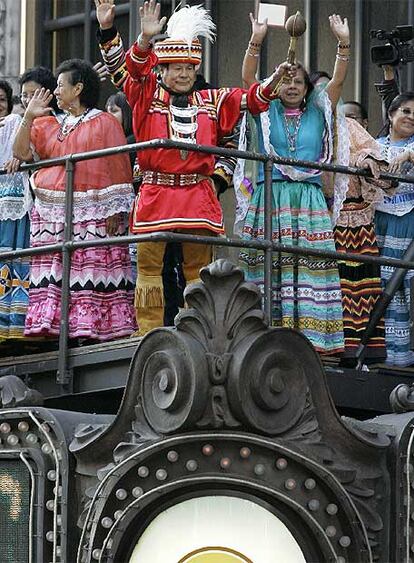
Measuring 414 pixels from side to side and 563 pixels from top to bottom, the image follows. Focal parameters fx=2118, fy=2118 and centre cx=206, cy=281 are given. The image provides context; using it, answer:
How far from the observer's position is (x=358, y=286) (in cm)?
1209

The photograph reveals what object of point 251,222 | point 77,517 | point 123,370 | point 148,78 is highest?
point 148,78

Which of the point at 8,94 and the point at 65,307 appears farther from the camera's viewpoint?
the point at 8,94

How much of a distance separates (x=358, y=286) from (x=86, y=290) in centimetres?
159

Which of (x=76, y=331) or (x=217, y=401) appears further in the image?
(x=76, y=331)

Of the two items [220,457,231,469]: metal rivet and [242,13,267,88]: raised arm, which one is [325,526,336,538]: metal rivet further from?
[242,13,267,88]: raised arm

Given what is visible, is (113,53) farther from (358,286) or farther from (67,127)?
(358,286)

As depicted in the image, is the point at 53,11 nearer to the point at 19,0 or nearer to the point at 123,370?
the point at 19,0

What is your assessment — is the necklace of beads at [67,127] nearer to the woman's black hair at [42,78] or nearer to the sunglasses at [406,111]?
the woman's black hair at [42,78]

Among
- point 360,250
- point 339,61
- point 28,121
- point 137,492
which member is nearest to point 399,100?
point 339,61

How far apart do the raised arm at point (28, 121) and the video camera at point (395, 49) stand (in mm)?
2406

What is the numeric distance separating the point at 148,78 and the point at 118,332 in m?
1.41

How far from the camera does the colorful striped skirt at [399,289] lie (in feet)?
39.7

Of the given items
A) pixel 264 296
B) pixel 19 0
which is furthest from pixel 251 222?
pixel 19 0

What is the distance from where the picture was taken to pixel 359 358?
1191cm
